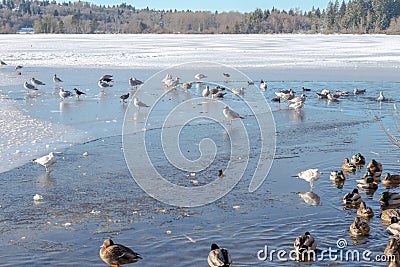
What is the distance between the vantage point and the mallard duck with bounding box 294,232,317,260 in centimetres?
515

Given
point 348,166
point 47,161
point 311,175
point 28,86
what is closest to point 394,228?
point 311,175

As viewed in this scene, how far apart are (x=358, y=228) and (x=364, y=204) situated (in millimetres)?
685

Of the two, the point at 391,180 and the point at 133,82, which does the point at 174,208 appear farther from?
the point at 133,82

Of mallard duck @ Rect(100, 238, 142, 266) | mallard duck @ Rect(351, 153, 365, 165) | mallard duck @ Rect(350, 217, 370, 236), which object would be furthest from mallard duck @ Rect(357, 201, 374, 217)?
mallard duck @ Rect(100, 238, 142, 266)

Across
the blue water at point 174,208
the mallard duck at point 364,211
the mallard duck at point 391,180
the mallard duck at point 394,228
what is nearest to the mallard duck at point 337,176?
the blue water at point 174,208

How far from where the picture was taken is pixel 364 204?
6.26 meters

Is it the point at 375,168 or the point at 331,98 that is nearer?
the point at 375,168

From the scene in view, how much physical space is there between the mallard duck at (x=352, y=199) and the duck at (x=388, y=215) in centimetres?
48

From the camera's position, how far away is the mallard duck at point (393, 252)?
4929mm

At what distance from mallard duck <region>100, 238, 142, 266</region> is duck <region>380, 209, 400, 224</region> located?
2684mm

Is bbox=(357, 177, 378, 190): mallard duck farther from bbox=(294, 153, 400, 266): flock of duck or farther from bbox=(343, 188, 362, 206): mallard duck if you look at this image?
bbox=(343, 188, 362, 206): mallard duck

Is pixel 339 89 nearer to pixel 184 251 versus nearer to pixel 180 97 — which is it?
pixel 180 97

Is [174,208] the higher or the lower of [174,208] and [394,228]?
the lower

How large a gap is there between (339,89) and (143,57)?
43.9ft
